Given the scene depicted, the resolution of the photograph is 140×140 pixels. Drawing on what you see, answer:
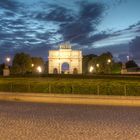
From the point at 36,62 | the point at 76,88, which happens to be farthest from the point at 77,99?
the point at 36,62

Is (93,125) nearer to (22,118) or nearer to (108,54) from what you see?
(22,118)

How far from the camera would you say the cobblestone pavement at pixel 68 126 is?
9828 mm

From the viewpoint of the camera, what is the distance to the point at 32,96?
22.5 metres

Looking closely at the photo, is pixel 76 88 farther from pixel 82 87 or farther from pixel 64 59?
pixel 64 59

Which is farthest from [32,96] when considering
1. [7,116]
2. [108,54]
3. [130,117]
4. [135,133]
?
[108,54]

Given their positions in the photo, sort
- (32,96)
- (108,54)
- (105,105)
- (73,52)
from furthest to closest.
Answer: (73,52)
(108,54)
(32,96)
(105,105)

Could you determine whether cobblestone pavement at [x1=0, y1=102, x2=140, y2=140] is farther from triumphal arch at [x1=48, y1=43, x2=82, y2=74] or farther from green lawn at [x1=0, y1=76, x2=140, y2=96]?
triumphal arch at [x1=48, y1=43, x2=82, y2=74]

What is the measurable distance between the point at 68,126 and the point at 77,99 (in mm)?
9256

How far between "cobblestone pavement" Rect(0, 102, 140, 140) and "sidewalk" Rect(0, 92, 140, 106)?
4723 millimetres

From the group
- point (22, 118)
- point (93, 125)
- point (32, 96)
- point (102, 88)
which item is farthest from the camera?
point (102, 88)

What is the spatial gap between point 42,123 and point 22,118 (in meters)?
1.61

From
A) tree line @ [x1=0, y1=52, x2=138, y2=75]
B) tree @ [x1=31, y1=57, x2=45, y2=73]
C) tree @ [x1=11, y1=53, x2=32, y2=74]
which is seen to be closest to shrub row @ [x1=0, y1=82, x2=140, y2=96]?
tree line @ [x1=0, y1=52, x2=138, y2=75]

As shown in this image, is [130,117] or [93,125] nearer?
[93,125]

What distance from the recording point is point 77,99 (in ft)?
68.3
